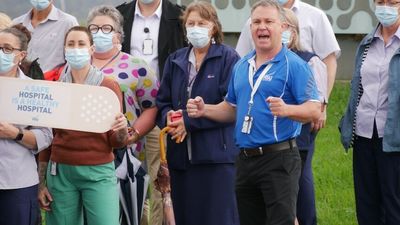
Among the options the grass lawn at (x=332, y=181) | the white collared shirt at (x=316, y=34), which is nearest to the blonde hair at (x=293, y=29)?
the white collared shirt at (x=316, y=34)

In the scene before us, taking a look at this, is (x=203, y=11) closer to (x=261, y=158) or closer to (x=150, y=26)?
(x=150, y=26)

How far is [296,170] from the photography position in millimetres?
5883

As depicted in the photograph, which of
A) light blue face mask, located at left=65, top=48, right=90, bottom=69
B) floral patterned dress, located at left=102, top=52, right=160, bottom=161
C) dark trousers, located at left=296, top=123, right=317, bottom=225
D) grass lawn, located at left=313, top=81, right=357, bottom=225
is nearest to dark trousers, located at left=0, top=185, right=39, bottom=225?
light blue face mask, located at left=65, top=48, right=90, bottom=69

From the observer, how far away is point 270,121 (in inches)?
229

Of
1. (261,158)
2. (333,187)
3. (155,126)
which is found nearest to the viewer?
(261,158)

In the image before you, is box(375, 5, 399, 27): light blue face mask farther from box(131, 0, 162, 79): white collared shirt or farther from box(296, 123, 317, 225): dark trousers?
box(131, 0, 162, 79): white collared shirt

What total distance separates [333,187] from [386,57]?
2.87 meters

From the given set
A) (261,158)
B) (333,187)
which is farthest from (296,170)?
(333,187)

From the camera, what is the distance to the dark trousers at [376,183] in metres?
6.59

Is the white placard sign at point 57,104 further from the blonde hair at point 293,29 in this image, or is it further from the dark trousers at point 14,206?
the blonde hair at point 293,29

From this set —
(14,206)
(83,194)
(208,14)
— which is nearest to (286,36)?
(208,14)

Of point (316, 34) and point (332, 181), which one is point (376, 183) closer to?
point (316, 34)

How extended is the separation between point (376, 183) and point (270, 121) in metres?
1.41

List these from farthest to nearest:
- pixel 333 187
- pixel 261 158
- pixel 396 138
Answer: pixel 333 187 < pixel 396 138 < pixel 261 158
